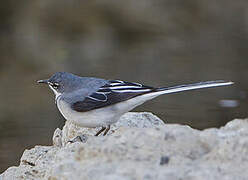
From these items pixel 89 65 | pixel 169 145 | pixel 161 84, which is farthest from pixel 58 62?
pixel 169 145

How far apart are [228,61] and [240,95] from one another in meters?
2.70

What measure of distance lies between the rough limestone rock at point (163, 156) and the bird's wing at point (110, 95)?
1789 mm

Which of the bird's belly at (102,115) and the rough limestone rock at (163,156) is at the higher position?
the rough limestone rock at (163,156)

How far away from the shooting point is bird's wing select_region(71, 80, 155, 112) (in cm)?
675

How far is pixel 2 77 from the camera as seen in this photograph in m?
14.7

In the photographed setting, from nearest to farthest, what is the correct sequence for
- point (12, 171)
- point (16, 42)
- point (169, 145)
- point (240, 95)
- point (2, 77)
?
1. point (169, 145)
2. point (12, 171)
3. point (240, 95)
4. point (2, 77)
5. point (16, 42)

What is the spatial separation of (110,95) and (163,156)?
2413mm

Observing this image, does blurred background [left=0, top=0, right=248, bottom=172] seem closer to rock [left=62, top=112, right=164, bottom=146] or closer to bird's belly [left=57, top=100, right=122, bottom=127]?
rock [left=62, top=112, right=164, bottom=146]

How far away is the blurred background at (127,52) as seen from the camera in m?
11.8

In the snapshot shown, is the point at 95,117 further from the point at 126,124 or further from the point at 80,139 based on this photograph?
the point at 126,124

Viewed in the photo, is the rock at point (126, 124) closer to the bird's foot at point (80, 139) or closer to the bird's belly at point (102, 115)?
the bird's belly at point (102, 115)

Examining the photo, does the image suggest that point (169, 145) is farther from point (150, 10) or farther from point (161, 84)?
point (150, 10)

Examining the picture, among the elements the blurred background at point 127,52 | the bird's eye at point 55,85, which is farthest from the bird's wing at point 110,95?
the blurred background at point 127,52

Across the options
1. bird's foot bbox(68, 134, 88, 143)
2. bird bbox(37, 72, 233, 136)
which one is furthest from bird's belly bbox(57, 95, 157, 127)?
bird's foot bbox(68, 134, 88, 143)
